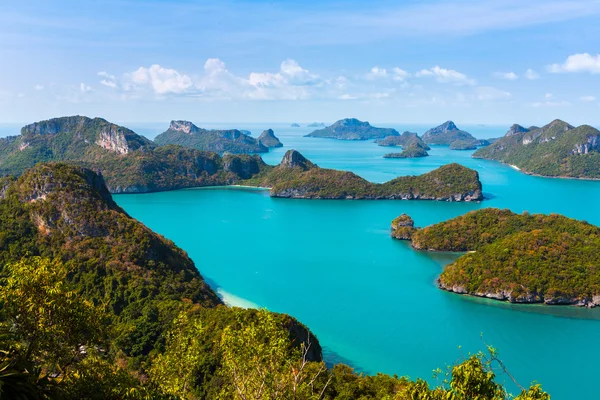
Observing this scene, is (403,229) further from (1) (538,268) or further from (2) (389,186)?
(2) (389,186)

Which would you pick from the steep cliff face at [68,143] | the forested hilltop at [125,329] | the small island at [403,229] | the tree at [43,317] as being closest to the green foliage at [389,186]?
the small island at [403,229]

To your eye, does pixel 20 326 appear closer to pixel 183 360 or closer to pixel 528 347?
pixel 183 360

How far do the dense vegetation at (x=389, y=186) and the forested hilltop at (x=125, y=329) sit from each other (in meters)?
66.9

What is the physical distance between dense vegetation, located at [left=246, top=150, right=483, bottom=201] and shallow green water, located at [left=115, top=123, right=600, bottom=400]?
8.41 meters

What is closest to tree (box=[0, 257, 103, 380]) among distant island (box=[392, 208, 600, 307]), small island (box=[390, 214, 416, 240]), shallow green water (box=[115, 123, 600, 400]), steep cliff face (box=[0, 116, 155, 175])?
shallow green water (box=[115, 123, 600, 400])

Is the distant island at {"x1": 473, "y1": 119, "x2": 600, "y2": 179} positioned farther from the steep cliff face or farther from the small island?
the steep cliff face

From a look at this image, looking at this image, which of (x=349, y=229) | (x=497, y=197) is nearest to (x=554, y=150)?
(x=497, y=197)

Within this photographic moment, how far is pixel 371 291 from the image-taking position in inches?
1778

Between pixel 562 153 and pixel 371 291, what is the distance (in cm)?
14213

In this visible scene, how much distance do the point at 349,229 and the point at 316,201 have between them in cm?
3275

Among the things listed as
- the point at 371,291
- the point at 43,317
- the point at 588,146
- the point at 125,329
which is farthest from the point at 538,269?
the point at 588,146

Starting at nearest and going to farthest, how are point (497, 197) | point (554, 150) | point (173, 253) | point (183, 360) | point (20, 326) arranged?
point (20, 326), point (183, 360), point (173, 253), point (497, 197), point (554, 150)

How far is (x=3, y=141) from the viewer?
6403 inches

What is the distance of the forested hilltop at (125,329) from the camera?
10336mm
